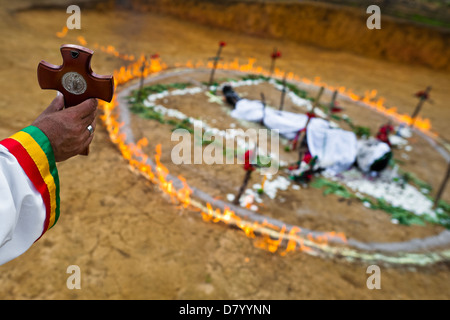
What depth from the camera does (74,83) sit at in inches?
75.0

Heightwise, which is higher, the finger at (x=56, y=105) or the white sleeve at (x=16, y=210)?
the finger at (x=56, y=105)

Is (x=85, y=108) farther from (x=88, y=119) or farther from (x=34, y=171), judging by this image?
(x=34, y=171)

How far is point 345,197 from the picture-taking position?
6020 millimetres

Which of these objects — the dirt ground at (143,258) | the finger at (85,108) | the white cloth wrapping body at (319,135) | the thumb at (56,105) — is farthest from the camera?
the white cloth wrapping body at (319,135)

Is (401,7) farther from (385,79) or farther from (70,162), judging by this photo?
(70,162)

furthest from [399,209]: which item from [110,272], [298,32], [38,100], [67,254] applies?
[298,32]

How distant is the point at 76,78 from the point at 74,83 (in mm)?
→ 35

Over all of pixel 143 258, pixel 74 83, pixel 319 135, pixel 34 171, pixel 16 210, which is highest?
pixel 74 83

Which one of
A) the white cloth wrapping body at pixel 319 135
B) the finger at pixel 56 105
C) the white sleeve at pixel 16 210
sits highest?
the finger at pixel 56 105

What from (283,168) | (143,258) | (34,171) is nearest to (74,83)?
(34,171)

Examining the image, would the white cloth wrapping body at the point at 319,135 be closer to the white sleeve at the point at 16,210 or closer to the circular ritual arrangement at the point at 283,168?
the circular ritual arrangement at the point at 283,168

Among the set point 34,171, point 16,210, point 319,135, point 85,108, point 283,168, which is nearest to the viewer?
point 16,210

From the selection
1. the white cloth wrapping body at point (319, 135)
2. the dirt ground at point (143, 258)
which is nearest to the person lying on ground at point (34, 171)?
the dirt ground at point (143, 258)

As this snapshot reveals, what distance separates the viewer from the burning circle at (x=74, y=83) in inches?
74.5
